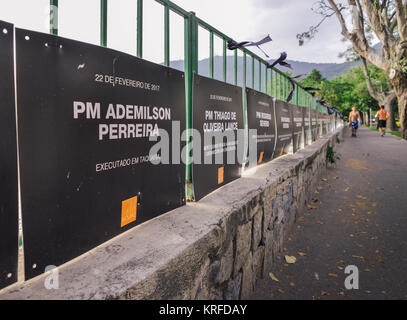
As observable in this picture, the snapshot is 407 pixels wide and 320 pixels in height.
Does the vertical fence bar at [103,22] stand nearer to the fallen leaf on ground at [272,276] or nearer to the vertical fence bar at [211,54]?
the vertical fence bar at [211,54]

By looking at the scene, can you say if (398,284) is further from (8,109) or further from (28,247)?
(8,109)

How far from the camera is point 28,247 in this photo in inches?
43.4

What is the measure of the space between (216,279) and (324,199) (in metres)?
4.48

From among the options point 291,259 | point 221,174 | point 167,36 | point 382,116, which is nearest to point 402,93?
point 382,116

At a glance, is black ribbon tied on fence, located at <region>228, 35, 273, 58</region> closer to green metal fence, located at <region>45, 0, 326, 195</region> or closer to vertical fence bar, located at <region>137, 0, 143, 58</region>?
green metal fence, located at <region>45, 0, 326, 195</region>

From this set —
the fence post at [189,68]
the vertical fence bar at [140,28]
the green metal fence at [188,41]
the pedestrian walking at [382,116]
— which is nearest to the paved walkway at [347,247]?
the fence post at [189,68]

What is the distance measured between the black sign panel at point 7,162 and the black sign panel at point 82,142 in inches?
1.1

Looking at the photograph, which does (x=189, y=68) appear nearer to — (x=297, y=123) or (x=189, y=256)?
(x=189, y=256)

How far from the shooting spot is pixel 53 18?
1.22 meters

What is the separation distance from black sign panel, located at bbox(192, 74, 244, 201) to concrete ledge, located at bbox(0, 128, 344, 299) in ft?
0.43

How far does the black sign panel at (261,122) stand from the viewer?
3.36 meters

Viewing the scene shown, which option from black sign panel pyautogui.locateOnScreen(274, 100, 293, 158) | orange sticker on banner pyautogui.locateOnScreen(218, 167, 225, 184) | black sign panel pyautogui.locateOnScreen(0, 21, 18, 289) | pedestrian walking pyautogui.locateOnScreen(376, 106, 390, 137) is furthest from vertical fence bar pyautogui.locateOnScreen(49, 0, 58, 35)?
pedestrian walking pyautogui.locateOnScreen(376, 106, 390, 137)
